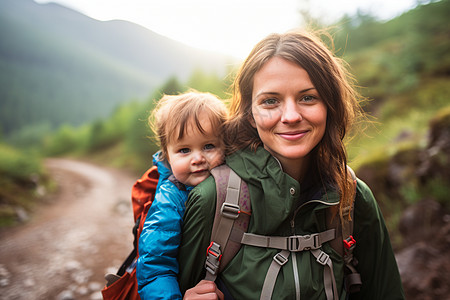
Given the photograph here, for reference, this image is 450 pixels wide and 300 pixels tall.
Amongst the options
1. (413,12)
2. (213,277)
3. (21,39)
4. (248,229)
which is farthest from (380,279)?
(413,12)

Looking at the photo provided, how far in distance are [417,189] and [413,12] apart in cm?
1033

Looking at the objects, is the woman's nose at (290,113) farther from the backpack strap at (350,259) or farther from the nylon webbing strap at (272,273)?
the nylon webbing strap at (272,273)

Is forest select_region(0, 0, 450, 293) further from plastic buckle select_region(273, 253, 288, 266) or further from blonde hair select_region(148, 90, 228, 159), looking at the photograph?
plastic buckle select_region(273, 253, 288, 266)

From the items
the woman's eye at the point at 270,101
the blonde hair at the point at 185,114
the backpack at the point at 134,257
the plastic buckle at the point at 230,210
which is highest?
the woman's eye at the point at 270,101

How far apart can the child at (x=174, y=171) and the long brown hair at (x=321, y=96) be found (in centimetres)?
15

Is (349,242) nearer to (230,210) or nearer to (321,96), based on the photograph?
(230,210)

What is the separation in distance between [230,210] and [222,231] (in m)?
0.13

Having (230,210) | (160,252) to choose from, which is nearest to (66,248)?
(160,252)

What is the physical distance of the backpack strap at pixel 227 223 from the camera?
1.43 metres

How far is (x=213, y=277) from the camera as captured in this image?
4.77ft

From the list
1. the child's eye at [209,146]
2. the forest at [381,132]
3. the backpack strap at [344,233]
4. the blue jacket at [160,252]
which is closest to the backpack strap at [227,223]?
the blue jacket at [160,252]

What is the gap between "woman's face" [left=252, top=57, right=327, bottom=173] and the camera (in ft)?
4.99

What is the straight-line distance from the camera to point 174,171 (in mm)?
1787

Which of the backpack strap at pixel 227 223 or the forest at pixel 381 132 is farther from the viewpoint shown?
the forest at pixel 381 132
